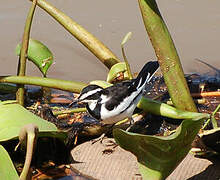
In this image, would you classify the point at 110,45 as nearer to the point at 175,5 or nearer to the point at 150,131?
the point at 175,5

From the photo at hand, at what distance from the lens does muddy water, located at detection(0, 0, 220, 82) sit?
3695mm

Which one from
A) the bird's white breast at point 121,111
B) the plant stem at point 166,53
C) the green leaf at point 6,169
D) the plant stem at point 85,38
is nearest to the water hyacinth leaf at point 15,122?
the green leaf at point 6,169

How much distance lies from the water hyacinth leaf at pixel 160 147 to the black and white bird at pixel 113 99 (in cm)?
70

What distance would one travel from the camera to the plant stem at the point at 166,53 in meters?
2.46

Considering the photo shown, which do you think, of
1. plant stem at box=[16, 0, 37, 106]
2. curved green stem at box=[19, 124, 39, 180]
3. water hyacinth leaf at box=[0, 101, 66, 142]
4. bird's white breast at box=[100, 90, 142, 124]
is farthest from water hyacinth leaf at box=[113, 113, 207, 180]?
plant stem at box=[16, 0, 37, 106]

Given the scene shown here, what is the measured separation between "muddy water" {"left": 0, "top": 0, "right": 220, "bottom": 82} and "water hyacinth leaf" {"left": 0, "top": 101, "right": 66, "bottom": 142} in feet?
3.80

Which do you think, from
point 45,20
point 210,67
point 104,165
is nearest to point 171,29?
point 210,67

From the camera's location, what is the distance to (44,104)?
3072 mm

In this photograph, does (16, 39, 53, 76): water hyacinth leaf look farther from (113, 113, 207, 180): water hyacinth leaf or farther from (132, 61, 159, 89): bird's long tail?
(113, 113, 207, 180): water hyacinth leaf

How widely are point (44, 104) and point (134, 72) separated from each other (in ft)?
2.38

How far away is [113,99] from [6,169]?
0.95 m

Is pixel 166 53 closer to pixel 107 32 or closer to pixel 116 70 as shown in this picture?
pixel 116 70

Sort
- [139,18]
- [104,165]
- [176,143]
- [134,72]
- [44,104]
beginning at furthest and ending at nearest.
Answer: [139,18], [134,72], [44,104], [104,165], [176,143]

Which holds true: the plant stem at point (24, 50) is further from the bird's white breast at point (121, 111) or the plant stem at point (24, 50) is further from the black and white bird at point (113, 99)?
the bird's white breast at point (121, 111)
